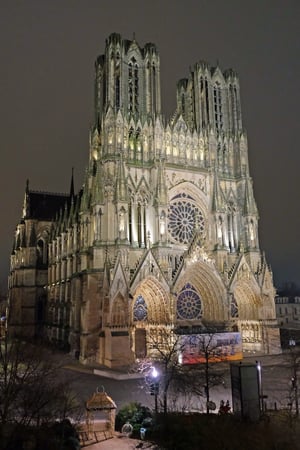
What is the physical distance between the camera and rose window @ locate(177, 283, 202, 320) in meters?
40.2

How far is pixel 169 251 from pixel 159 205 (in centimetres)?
489

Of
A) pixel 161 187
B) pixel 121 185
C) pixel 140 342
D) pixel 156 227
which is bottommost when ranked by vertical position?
pixel 140 342

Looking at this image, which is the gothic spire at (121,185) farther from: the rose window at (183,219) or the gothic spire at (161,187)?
the rose window at (183,219)

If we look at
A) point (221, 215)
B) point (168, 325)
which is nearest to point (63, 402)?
point (168, 325)

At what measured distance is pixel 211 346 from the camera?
3472 cm

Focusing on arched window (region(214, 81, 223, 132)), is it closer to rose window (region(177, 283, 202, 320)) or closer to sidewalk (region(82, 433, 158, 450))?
rose window (region(177, 283, 202, 320))

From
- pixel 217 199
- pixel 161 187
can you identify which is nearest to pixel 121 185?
pixel 161 187

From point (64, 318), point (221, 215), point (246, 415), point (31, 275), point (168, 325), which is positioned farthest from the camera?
point (31, 275)

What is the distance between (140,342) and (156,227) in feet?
37.7

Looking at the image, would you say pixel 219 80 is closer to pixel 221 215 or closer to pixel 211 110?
pixel 211 110

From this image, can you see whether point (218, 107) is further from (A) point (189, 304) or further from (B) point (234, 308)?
(A) point (189, 304)

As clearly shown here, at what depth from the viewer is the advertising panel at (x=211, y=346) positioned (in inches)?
1314

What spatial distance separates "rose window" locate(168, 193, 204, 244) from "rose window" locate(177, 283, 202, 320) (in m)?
5.42

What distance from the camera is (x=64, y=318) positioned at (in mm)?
46969
